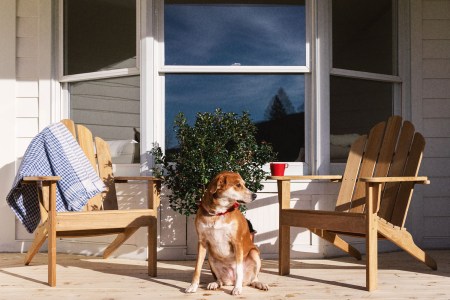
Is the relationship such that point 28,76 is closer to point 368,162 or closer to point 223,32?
point 223,32

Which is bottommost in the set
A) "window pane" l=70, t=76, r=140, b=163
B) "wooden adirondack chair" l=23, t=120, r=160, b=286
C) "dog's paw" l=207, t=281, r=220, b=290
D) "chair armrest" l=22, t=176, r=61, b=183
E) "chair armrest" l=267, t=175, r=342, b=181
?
"dog's paw" l=207, t=281, r=220, b=290

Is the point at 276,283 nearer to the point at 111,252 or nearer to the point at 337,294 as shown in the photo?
the point at 337,294

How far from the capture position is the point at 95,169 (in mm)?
4371

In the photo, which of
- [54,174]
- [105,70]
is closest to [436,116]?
[105,70]

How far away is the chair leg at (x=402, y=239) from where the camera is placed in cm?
366

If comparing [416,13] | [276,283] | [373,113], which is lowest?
[276,283]

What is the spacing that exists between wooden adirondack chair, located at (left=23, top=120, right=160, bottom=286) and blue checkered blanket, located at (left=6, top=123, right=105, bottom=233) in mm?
130

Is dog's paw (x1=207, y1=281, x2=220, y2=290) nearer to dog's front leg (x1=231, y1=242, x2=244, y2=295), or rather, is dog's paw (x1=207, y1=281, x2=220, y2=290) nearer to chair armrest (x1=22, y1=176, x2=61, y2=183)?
dog's front leg (x1=231, y1=242, x2=244, y2=295)

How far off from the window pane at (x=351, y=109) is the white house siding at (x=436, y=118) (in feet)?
1.35

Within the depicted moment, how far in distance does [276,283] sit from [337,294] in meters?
0.44

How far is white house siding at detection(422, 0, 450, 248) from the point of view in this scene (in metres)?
5.10

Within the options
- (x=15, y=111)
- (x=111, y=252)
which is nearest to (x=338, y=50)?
(x=111, y=252)

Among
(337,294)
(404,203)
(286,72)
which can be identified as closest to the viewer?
(337,294)

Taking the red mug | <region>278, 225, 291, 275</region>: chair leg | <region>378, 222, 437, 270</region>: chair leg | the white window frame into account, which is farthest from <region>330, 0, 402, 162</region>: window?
<region>378, 222, 437, 270</region>: chair leg
